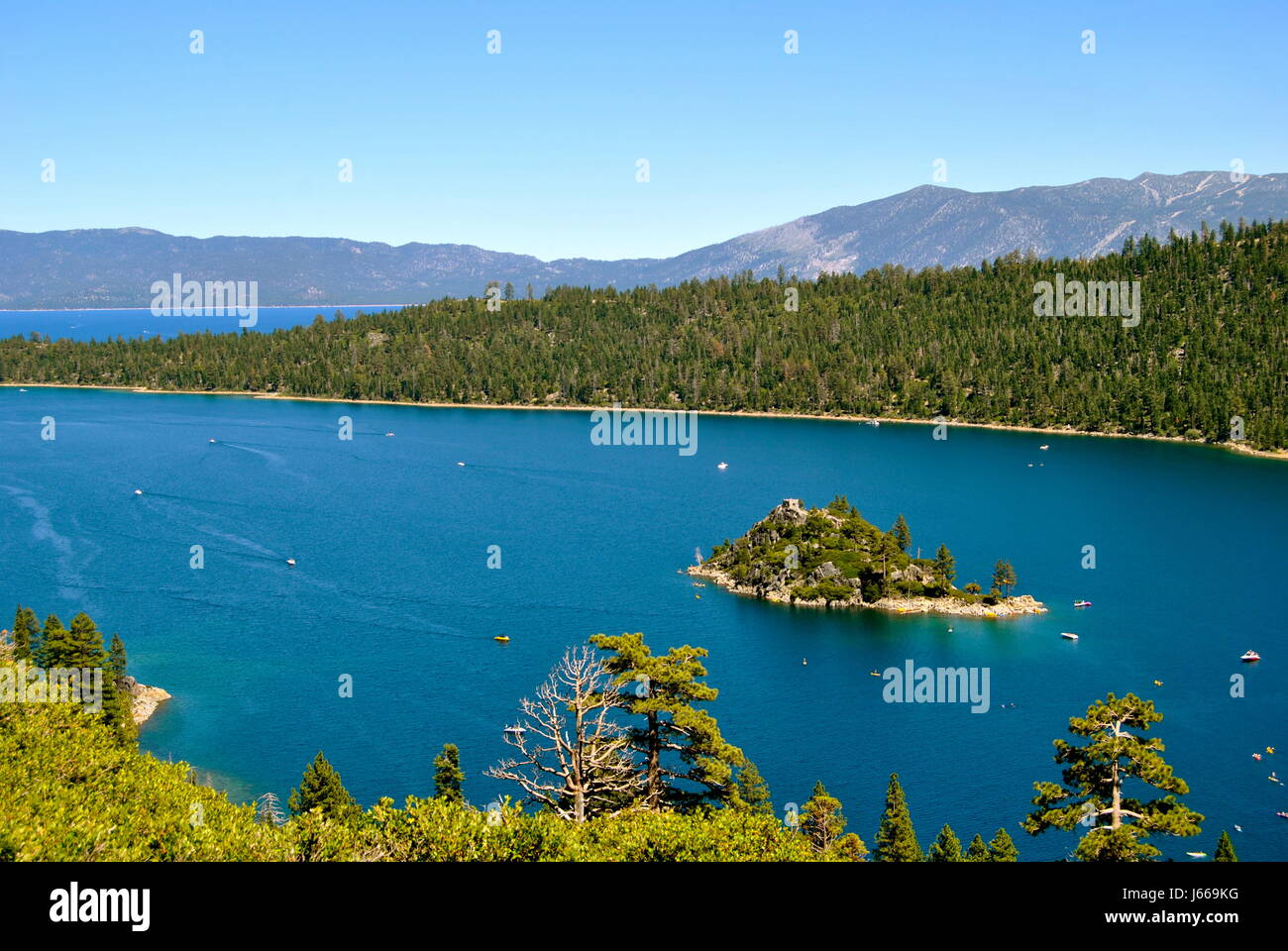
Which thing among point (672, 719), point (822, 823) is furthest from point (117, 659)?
point (822, 823)

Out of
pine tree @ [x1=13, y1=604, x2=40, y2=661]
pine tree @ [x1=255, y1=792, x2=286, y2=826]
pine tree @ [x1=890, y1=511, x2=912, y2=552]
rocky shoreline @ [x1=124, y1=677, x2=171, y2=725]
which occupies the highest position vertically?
pine tree @ [x1=890, y1=511, x2=912, y2=552]

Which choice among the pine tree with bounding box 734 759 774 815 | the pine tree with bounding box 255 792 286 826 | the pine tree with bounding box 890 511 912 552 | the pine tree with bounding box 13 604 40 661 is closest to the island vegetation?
the pine tree with bounding box 734 759 774 815

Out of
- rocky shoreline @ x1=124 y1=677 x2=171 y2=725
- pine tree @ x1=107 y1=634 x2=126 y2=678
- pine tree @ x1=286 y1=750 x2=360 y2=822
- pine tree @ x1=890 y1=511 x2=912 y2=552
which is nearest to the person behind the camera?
pine tree @ x1=286 y1=750 x2=360 y2=822

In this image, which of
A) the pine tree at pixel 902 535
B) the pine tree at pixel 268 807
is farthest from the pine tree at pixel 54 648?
the pine tree at pixel 902 535

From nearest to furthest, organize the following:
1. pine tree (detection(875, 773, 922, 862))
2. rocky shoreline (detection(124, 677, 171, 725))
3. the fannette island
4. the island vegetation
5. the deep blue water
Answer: the island vegetation
pine tree (detection(875, 773, 922, 862))
the deep blue water
rocky shoreline (detection(124, 677, 171, 725))
the fannette island

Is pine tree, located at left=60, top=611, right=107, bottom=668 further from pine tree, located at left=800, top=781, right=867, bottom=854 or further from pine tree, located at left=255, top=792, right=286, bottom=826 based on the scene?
pine tree, located at left=800, top=781, right=867, bottom=854
